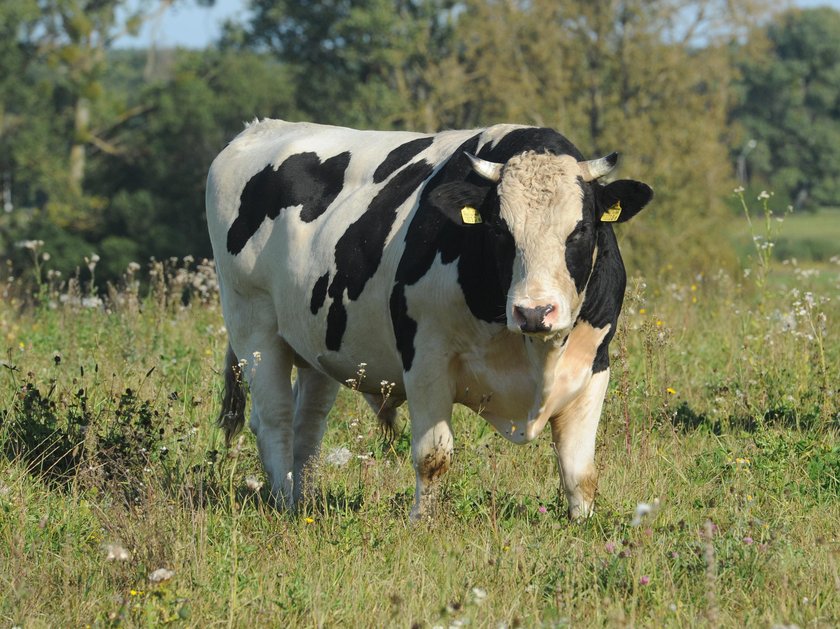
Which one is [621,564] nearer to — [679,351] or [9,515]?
[9,515]

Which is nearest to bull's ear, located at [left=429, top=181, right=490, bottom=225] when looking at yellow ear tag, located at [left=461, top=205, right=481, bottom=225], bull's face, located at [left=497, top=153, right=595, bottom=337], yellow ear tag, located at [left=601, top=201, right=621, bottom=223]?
yellow ear tag, located at [left=461, top=205, right=481, bottom=225]

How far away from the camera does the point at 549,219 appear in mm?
5398

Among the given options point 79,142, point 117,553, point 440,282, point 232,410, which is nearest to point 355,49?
point 79,142

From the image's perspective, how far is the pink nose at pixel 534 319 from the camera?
509 cm

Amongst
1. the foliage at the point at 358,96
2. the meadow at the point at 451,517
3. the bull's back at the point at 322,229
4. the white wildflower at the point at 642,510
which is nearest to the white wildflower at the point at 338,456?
the meadow at the point at 451,517

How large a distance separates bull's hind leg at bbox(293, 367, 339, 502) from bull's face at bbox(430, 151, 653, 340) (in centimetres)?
236

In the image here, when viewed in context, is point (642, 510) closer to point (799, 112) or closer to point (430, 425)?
point (430, 425)

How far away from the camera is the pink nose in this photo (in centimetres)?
509

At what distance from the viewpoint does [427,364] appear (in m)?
5.89

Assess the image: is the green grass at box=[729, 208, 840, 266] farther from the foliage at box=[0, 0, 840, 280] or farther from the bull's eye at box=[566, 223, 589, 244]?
the bull's eye at box=[566, 223, 589, 244]

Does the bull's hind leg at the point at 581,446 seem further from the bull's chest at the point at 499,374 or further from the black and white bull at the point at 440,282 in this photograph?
the bull's chest at the point at 499,374

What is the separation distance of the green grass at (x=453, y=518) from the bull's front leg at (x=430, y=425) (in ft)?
0.53

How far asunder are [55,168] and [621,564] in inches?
2097

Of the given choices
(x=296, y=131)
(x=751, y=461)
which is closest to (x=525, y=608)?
(x=751, y=461)
